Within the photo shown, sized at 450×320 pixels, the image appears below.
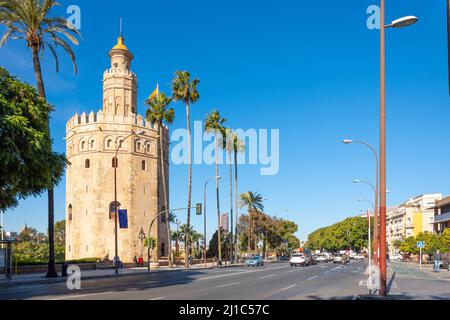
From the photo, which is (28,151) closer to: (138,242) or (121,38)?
(138,242)

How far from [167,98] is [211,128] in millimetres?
11878

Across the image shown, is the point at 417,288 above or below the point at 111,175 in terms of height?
below

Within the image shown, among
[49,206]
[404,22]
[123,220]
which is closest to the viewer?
[404,22]

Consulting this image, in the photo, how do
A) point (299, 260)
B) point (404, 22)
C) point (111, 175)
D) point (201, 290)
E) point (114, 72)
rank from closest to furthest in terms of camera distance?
point (404, 22), point (201, 290), point (299, 260), point (111, 175), point (114, 72)

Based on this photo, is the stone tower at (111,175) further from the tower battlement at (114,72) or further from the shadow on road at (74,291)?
the shadow on road at (74,291)

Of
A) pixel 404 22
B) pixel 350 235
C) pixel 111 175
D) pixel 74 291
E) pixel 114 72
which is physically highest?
pixel 114 72

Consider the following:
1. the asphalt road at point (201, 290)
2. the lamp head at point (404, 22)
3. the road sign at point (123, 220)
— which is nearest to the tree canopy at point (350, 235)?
the road sign at point (123, 220)

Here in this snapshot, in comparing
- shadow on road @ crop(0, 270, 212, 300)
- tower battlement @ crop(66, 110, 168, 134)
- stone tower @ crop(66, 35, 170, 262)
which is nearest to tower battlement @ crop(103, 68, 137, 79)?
stone tower @ crop(66, 35, 170, 262)

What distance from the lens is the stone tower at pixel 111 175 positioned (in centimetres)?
6500

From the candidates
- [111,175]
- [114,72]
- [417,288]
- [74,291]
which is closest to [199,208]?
[111,175]

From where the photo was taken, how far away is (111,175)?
66125mm

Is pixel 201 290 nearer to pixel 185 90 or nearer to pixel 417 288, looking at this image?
pixel 417 288

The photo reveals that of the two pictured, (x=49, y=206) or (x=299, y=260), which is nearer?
(x=49, y=206)
